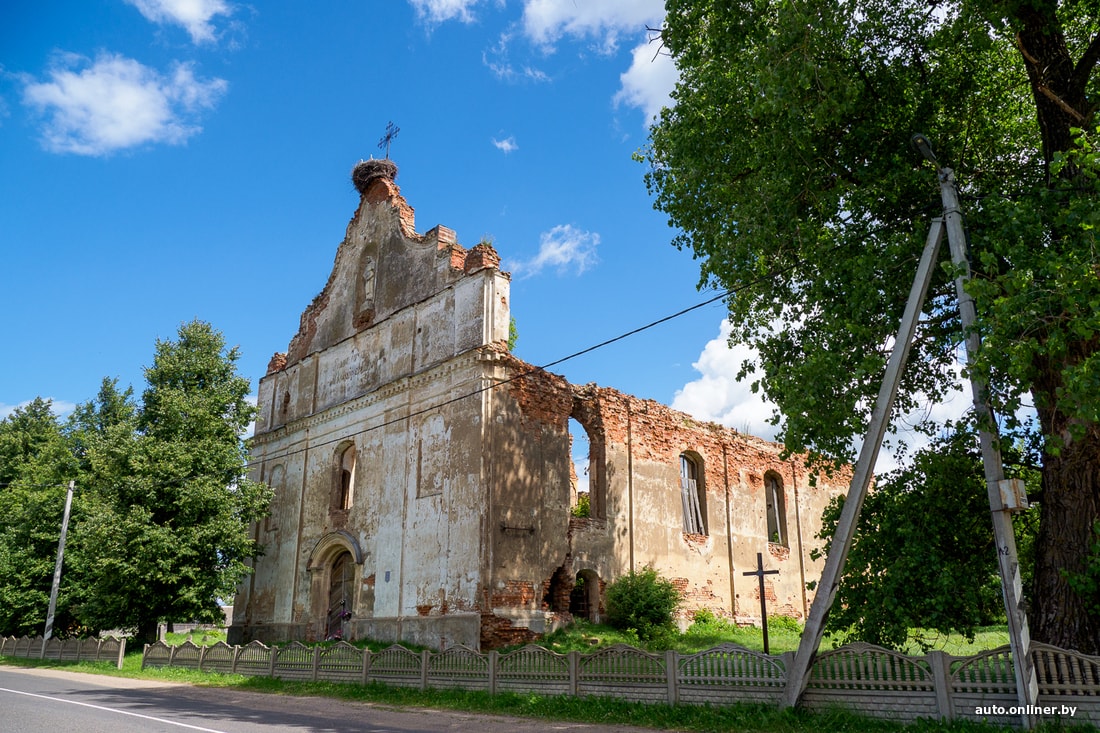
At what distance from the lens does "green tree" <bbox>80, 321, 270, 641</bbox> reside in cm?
2198

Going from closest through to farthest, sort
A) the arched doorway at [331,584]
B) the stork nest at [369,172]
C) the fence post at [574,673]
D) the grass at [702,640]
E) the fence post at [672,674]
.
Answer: the fence post at [672,674] < the fence post at [574,673] < the grass at [702,640] < the arched doorway at [331,584] < the stork nest at [369,172]

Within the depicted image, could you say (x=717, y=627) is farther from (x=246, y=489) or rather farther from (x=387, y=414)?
(x=246, y=489)

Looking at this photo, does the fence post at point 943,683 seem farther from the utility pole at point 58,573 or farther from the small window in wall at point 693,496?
the utility pole at point 58,573

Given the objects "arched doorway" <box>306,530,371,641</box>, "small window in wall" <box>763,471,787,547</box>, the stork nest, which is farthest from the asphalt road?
"small window in wall" <box>763,471,787,547</box>

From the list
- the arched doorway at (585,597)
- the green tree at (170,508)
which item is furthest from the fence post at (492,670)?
the green tree at (170,508)

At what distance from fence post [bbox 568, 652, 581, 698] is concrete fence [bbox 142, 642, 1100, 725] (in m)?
0.02

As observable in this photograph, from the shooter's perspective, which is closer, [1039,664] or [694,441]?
[1039,664]

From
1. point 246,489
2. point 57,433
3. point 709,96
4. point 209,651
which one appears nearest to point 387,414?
point 246,489

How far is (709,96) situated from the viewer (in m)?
13.1

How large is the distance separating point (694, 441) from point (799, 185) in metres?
13.8

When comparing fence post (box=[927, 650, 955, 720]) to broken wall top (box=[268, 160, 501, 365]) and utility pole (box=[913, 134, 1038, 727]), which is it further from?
broken wall top (box=[268, 160, 501, 365])

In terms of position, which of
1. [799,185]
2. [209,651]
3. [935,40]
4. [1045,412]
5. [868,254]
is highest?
[935,40]

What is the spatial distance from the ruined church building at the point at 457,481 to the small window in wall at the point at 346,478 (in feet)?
0.35

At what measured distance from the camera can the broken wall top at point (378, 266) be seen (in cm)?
2162
